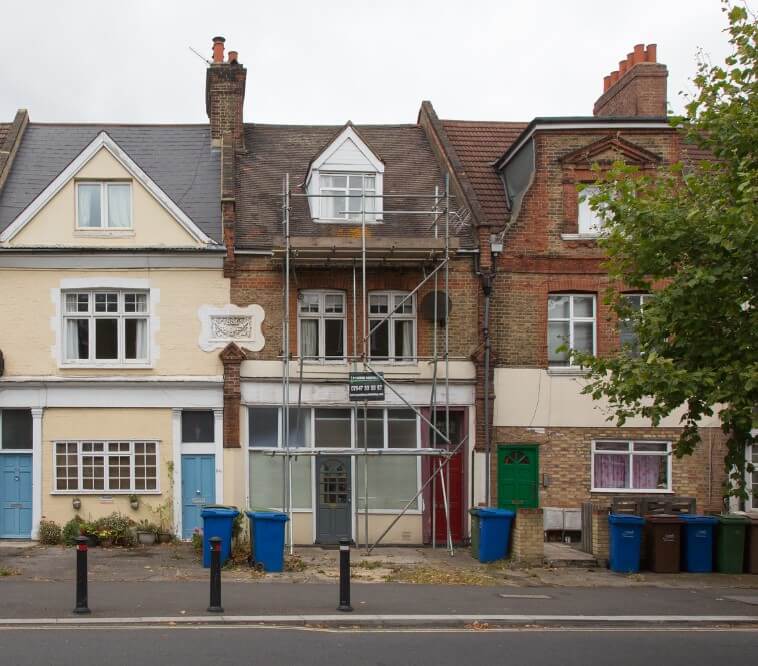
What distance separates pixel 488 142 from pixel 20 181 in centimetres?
1102

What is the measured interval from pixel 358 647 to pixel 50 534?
11.5m

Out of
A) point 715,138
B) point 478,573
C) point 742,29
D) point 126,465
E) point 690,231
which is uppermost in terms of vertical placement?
point 742,29

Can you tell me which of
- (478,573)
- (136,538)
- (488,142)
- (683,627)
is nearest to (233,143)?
(488,142)

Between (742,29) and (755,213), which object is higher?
(742,29)

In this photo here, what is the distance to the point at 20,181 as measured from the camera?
2300 cm

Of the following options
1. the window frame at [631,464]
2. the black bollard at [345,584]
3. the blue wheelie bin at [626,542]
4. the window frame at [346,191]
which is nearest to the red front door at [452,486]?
the window frame at [631,464]

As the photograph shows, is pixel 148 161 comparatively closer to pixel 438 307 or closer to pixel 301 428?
pixel 301 428

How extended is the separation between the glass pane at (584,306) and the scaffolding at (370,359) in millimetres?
2835

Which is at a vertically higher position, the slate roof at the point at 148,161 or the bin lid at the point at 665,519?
the slate roof at the point at 148,161

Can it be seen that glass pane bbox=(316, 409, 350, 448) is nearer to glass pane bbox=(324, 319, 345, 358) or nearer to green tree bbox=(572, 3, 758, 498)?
glass pane bbox=(324, 319, 345, 358)

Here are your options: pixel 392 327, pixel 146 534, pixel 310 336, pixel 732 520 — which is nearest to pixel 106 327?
pixel 310 336

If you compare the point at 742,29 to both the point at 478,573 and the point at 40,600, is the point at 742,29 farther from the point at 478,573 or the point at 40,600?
the point at 40,600

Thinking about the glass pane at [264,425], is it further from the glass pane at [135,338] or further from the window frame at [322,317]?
the glass pane at [135,338]

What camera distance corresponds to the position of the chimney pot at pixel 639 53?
25438mm
